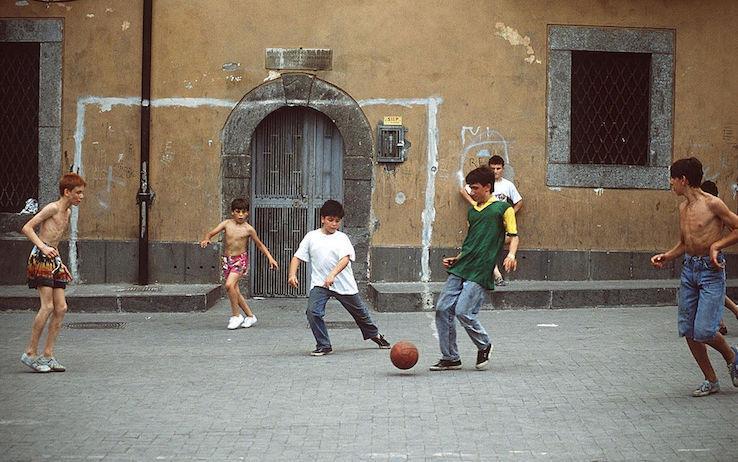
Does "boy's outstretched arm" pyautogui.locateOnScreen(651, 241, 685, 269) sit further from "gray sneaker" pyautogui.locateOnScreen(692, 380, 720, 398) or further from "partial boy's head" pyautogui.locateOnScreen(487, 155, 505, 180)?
"partial boy's head" pyautogui.locateOnScreen(487, 155, 505, 180)

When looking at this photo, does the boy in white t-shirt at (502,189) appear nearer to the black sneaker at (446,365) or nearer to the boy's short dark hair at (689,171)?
the black sneaker at (446,365)

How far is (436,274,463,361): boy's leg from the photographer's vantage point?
1016cm

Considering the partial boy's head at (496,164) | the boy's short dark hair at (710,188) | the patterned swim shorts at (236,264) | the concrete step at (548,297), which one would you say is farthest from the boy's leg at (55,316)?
the partial boy's head at (496,164)

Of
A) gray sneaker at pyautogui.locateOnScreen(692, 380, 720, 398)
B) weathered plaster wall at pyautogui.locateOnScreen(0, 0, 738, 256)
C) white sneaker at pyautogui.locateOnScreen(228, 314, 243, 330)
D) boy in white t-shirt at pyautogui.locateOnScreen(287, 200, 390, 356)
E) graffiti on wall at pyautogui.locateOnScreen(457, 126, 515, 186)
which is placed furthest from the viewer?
graffiti on wall at pyautogui.locateOnScreen(457, 126, 515, 186)

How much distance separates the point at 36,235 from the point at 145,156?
625 centimetres

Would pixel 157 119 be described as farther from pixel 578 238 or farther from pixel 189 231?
pixel 578 238

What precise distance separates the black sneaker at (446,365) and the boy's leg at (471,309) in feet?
0.75

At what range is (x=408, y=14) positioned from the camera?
16.1 metres

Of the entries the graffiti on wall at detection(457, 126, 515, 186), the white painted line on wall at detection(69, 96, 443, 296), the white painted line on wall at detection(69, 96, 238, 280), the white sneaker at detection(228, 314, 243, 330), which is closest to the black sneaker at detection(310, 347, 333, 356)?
the white sneaker at detection(228, 314, 243, 330)

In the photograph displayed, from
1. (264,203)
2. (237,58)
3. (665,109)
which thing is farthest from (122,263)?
(665,109)

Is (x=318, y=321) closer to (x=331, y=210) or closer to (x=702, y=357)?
(x=331, y=210)

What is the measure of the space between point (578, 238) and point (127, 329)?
6.06 metres

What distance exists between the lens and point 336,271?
Result: 1120 centimetres

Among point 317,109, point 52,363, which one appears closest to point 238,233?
point 317,109
